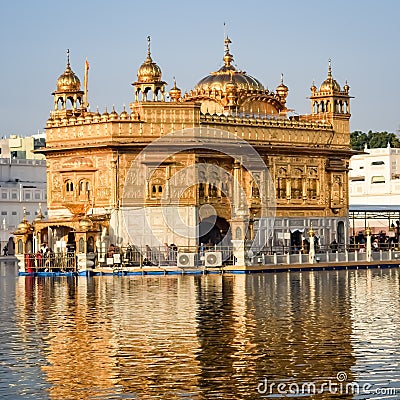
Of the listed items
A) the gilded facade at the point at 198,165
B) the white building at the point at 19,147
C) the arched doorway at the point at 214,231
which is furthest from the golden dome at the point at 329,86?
the white building at the point at 19,147

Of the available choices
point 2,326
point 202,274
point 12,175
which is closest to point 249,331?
point 2,326

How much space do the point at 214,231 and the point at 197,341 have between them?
96.8ft

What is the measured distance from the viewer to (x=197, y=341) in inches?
867

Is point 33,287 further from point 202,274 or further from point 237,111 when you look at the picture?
point 237,111

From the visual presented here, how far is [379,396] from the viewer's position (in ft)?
53.4

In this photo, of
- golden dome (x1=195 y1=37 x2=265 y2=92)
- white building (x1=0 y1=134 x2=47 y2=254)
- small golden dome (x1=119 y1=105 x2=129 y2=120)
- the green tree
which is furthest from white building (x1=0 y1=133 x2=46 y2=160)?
small golden dome (x1=119 y1=105 x2=129 y2=120)

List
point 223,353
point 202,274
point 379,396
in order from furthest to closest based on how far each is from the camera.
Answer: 1. point 202,274
2. point 223,353
3. point 379,396

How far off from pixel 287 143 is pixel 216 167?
4.41 m

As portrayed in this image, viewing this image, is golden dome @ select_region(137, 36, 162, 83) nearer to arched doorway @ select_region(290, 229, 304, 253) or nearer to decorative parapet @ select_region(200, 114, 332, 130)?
decorative parapet @ select_region(200, 114, 332, 130)

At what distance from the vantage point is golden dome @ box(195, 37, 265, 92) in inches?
2159

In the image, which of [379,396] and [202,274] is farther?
[202,274]

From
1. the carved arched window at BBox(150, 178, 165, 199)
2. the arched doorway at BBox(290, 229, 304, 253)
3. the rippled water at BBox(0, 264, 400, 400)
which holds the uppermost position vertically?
the carved arched window at BBox(150, 178, 165, 199)

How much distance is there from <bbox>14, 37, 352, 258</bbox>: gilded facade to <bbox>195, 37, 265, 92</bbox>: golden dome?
53mm

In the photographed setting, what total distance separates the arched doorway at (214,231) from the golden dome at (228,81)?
247 inches
